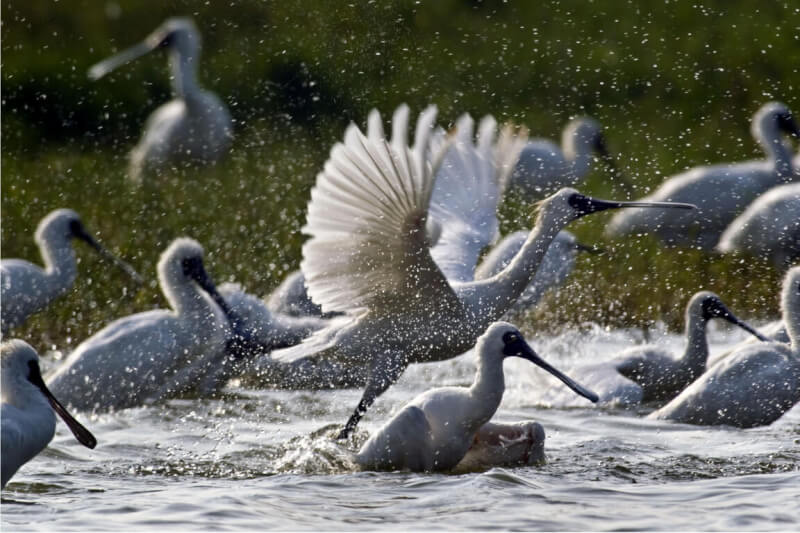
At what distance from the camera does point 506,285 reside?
264 inches

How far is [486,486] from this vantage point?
521 centimetres

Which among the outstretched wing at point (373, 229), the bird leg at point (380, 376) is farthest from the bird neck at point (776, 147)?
the outstretched wing at point (373, 229)

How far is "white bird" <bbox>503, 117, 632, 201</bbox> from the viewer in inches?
476

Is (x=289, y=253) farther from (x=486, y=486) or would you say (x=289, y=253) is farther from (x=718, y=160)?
(x=486, y=486)

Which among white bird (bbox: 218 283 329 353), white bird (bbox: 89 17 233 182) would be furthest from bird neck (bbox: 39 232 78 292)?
white bird (bbox: 89 17 233 182)

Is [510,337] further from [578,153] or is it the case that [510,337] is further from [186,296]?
[578,153]

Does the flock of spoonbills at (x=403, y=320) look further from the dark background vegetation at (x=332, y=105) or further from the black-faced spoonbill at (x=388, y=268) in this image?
the dark background vegetation at (x=332, y=105)

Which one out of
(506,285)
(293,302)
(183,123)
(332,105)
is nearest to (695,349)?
(506,285)

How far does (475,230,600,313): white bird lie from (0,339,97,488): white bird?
346cm

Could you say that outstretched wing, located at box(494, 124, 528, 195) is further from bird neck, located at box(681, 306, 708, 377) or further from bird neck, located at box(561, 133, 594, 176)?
bird neck, located at box(561, 133, 594, 176)

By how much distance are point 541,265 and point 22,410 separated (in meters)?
4.37

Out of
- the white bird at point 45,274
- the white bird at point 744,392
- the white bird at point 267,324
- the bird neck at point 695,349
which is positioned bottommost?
the white bird at point 744,392

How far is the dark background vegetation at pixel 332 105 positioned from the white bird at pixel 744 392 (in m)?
2.33

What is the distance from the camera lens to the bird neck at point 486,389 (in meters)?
5.66
